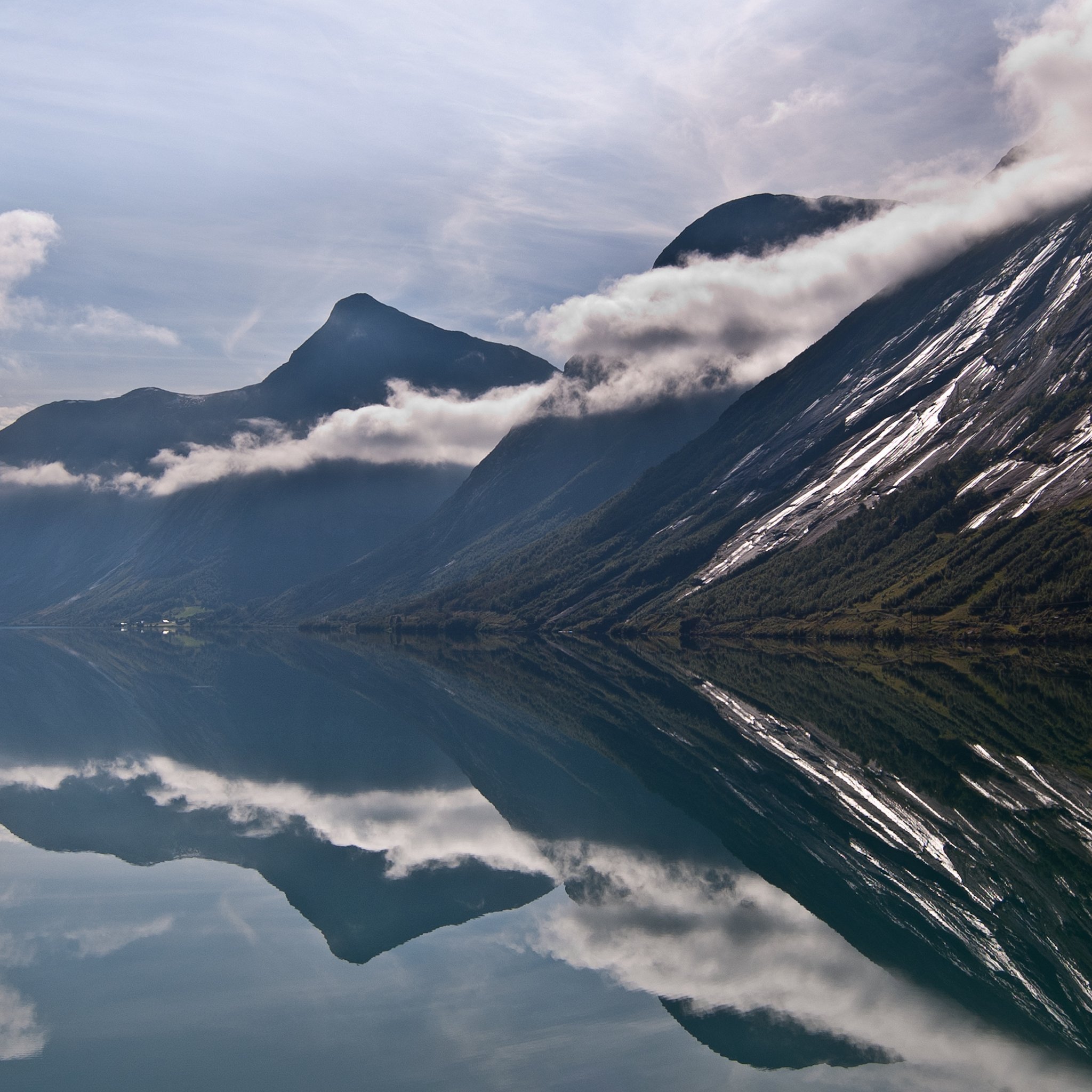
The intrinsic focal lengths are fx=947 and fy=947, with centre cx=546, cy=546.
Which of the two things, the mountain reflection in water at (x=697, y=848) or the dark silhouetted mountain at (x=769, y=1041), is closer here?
the dark silhouetted mountain at (x=769, y=1041)

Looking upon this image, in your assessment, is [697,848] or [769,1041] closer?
[769,1041]

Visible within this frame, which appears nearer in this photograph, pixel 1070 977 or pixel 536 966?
pixel 1070 977

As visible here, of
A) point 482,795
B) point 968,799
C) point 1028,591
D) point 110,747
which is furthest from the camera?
point 1028,591

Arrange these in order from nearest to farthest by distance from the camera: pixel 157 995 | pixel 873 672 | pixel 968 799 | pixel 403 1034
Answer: pixel 403 1034 → pixel 157 995 → pixel 968 799 → pixel 873 672

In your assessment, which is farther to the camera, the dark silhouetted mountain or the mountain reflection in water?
the mountain reflection in water

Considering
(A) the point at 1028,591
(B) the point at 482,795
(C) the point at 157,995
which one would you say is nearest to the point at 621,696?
(B) the point at 482,795

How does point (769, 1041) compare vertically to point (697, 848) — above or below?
below

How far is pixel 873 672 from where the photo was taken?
124m

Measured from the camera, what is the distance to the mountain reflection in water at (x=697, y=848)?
24.7 meters

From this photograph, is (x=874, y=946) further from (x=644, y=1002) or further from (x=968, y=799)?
(x=968, y=799)

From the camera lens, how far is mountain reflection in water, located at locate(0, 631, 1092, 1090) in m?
24.7

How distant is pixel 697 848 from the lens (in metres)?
41.8

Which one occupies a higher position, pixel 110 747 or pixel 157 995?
pixel 110 747

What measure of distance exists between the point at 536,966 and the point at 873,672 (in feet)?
339
